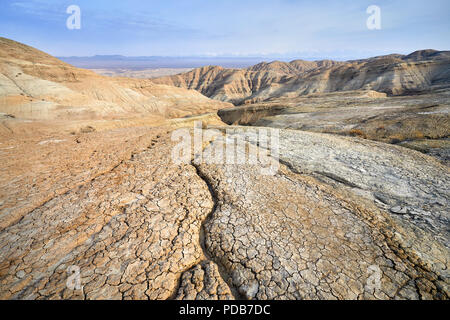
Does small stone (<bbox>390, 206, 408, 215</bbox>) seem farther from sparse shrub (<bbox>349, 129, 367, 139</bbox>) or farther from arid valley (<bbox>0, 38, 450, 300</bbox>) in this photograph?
sparse shrub (<bbox>349, 129, 367, 139</bbox>)

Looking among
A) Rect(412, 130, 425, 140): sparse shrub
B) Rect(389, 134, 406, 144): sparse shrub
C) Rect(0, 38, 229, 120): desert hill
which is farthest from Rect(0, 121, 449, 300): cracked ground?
Rect(0, 38, 229, 120): desert hill

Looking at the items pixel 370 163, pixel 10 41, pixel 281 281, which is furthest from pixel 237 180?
pixel 10 41

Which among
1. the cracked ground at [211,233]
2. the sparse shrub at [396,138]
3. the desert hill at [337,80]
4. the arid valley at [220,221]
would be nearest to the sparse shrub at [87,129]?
the arid valley at [220,221]

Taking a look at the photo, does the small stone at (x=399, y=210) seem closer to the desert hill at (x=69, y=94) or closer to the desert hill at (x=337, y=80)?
the desert hill at (x=69, y=94)

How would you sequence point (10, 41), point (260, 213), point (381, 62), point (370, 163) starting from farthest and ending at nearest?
1. point (381, 62)
2. point (10, 41)
3. point (370, 163)
4. point (260, 213)
